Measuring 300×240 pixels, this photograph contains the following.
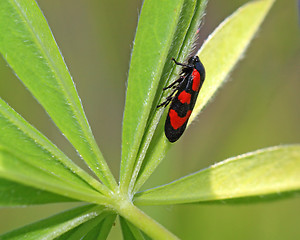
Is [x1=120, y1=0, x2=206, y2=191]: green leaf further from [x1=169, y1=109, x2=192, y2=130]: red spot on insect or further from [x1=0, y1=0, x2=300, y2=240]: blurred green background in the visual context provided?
[x1=0, y1=0, x2=300, y2=240]: blurred green background

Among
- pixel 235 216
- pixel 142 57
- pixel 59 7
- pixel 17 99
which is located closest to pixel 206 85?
pixel 142 57

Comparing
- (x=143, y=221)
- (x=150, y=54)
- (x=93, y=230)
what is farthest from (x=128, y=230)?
(x=150, y=54)

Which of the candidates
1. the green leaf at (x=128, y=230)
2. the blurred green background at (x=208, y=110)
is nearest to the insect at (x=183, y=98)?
the green leaf at (x=128, y=230)

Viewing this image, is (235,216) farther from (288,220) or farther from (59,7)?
(59,7)

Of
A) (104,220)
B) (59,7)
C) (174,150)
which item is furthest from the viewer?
(59,7)

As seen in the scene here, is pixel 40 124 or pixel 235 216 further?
pixel 40 124

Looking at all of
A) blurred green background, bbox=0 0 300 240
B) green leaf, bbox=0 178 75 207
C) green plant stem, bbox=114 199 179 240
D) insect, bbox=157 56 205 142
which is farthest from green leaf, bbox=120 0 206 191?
blurred green background, bbox=0 0 300 240

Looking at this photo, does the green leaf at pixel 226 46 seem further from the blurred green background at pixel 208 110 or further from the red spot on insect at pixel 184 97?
the blurred green background at pixel 208 110
